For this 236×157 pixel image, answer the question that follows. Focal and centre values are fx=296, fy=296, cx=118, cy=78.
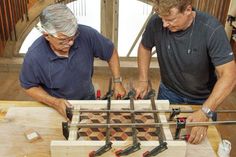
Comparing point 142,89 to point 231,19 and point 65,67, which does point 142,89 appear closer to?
point 65,67

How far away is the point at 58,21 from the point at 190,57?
84 centimetres

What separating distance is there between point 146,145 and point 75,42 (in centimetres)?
86

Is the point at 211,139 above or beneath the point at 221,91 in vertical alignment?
beneath

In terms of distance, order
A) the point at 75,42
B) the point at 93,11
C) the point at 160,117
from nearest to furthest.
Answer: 1. the point at 160,117
2. the point at 75,42
3. the point at 93,11

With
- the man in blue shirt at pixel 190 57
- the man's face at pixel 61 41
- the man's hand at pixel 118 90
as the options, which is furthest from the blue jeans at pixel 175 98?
the man's face at pixel 61 41

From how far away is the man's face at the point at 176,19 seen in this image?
1.64 m

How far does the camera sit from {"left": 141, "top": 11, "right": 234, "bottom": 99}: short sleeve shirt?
1738 mm

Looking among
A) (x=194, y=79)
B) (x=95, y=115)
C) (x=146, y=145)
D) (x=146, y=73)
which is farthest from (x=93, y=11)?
(x=146, y=145)

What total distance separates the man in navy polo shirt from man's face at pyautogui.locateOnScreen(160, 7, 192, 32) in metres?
0.50

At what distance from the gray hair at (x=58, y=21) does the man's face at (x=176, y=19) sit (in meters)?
0.52

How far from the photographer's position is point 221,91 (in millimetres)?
1688

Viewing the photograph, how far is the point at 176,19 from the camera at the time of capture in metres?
1.68

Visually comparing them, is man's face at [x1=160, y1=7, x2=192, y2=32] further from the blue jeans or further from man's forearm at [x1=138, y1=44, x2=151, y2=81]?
the blue jeans

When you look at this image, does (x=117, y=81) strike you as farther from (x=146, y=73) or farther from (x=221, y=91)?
(x=221, y=91)
